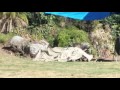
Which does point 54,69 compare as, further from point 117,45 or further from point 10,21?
point 117,45

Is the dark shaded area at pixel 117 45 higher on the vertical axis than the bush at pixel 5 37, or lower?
lower

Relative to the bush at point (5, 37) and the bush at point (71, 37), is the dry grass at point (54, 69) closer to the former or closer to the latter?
the bush at point (5, 37)

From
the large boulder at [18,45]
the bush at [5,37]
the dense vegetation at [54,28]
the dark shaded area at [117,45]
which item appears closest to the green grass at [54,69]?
the large boulder at [18,45]

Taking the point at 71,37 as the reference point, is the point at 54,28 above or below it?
above

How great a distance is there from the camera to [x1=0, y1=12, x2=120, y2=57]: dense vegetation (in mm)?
12328

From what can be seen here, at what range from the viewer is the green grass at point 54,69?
9.43 meters

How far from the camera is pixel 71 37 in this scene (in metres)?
12.4

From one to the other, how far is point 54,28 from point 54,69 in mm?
2854

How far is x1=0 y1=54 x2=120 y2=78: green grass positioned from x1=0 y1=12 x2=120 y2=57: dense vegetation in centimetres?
128

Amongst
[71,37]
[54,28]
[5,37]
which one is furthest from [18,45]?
[71,37]

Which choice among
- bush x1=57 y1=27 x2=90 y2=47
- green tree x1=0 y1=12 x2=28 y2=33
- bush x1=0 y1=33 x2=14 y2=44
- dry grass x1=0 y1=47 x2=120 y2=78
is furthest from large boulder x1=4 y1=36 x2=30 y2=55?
bush x1=57 y1=27 x2=90 y2=47

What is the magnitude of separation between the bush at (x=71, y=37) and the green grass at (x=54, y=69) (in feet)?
4.36
